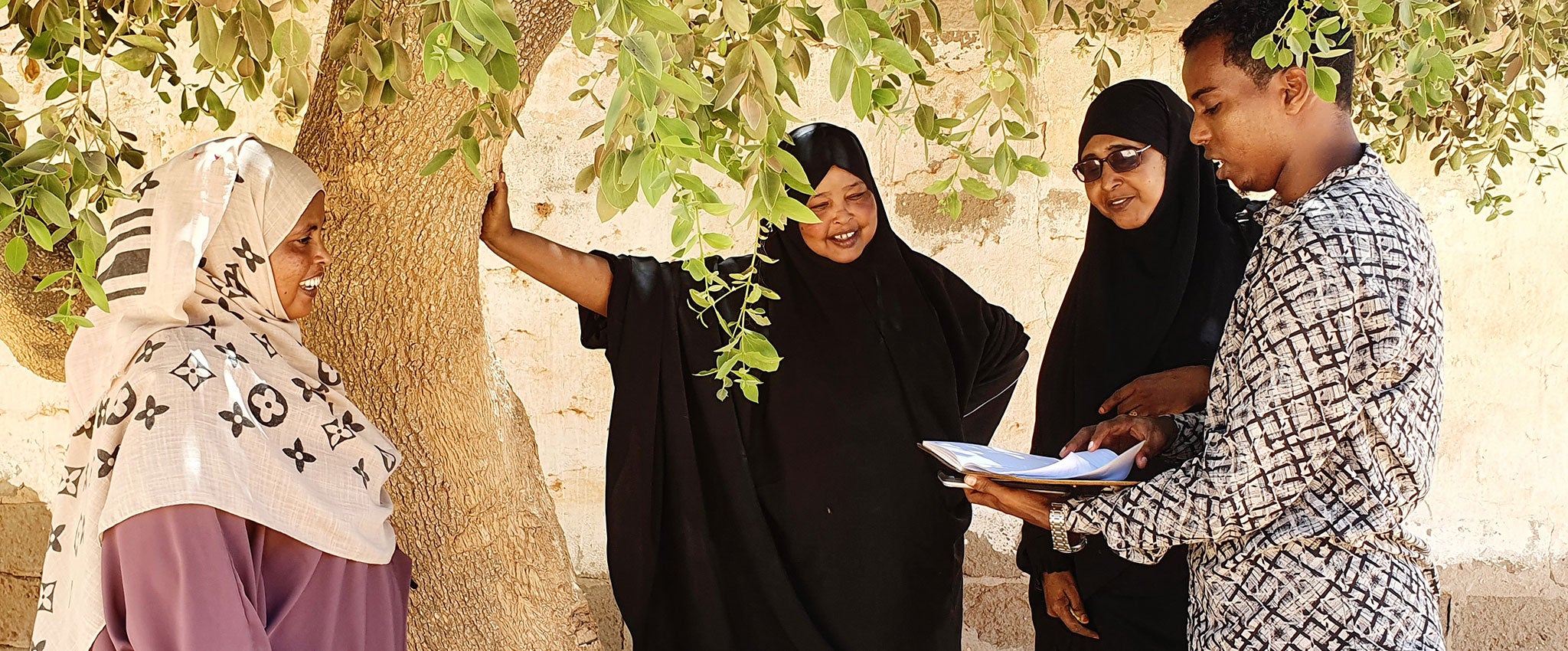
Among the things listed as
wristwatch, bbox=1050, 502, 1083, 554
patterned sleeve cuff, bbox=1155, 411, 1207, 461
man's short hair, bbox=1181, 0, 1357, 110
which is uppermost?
man's short hair, bbox=1181, 0, 1357, 110

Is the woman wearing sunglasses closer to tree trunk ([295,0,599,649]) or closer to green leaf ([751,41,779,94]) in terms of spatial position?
tree trunk ([295,0,599,649])

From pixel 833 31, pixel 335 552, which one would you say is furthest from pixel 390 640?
pixel 833 31

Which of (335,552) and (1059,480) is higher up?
(1059,480)

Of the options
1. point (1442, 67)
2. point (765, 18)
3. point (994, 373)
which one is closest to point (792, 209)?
point (765, 18)

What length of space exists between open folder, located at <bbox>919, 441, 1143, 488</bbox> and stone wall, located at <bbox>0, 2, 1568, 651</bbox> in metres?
1.80

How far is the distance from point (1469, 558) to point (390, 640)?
11.1 ft

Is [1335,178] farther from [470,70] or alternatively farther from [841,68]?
[470,70]

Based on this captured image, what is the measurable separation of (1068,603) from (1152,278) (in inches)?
28.4

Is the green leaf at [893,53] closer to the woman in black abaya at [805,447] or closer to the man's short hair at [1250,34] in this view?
the man's short hair at [1250,34]

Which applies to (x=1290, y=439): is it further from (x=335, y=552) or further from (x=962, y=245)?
(x=962, y=245)

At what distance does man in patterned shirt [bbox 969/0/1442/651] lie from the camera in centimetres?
178

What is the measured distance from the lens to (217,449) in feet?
5.68

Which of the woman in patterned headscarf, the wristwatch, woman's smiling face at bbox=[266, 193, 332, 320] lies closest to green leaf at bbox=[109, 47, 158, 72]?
the woman in patterned headscarf

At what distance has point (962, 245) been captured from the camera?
13.1ft
